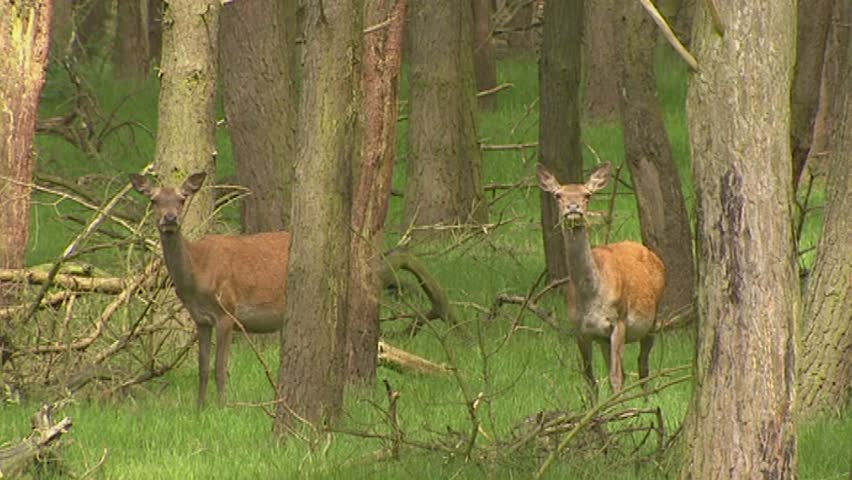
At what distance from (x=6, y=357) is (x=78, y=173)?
11.3 m

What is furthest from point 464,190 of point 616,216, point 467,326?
point 467,326

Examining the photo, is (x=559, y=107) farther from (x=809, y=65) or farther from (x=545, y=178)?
(x=809, y=65)

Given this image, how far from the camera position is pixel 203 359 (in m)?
13.1

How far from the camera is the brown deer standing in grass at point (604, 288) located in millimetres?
13312

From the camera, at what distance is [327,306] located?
10.4 m

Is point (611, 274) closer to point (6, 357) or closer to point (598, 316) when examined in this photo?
point (598, 316)

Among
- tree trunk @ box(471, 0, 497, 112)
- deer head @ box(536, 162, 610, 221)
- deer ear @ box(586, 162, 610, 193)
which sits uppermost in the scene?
tree trunk @ box(471, 0, 497, 112)

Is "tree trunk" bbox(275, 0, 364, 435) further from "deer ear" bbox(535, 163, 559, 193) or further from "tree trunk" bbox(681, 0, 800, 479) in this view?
"deer ear" bbox(535, 163, 559, 193)

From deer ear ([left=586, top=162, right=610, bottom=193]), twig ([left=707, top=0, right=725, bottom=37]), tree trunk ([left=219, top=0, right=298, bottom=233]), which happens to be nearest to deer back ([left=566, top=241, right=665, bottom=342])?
deer ear ([left=586, top=162, right=610, bottom=193])

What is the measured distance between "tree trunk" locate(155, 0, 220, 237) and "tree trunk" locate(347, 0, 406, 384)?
1.39 meters

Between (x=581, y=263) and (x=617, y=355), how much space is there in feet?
2.24

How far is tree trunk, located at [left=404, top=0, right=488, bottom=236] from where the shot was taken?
19734 mm

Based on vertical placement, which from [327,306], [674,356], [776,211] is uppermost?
[776,211]

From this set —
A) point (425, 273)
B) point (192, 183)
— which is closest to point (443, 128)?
point (425, 273)
